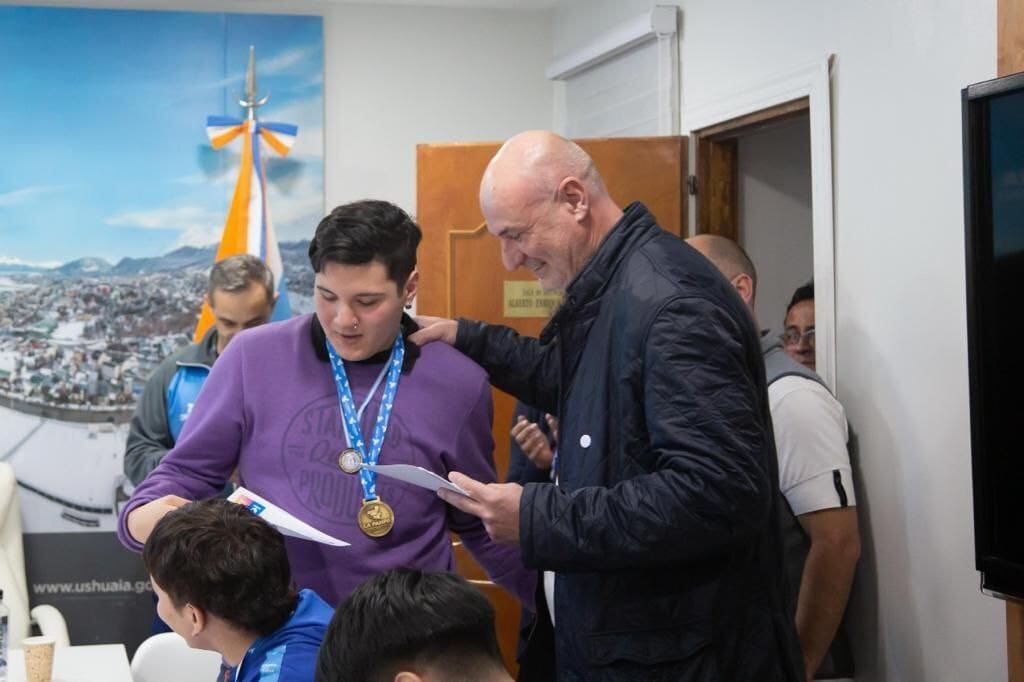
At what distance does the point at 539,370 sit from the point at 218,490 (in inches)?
23.8

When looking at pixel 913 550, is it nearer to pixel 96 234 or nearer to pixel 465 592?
pixel 465 592

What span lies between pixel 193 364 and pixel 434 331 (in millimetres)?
1824

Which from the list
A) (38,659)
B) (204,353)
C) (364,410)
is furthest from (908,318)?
(204,353)

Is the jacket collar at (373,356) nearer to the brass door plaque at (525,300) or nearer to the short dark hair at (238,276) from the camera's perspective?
the short dark hair at (238,276)

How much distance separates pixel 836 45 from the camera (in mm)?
2926

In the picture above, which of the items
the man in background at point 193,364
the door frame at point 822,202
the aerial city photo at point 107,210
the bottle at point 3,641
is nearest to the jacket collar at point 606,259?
the door frame at point 822,202

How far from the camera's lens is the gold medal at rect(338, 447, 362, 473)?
1.91m

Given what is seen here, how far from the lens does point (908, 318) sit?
8.50 feet

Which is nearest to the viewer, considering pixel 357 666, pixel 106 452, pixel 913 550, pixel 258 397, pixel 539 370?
pixel 357 666

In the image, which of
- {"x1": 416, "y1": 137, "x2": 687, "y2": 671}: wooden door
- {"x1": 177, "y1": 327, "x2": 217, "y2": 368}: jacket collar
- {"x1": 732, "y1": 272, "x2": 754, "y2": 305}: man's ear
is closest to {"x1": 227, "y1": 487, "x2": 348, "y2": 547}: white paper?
{"x1": 732, "y1": 272, "x2": 754, "y2": 305}: man's ear

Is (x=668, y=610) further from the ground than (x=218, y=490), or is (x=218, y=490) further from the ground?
(x=218, y=490)

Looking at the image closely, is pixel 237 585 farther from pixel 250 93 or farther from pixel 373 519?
pixel 250 93

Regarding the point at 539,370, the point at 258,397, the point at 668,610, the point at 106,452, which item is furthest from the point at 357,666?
the point at 106,452

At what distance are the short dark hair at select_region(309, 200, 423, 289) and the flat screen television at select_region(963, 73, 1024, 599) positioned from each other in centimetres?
96
